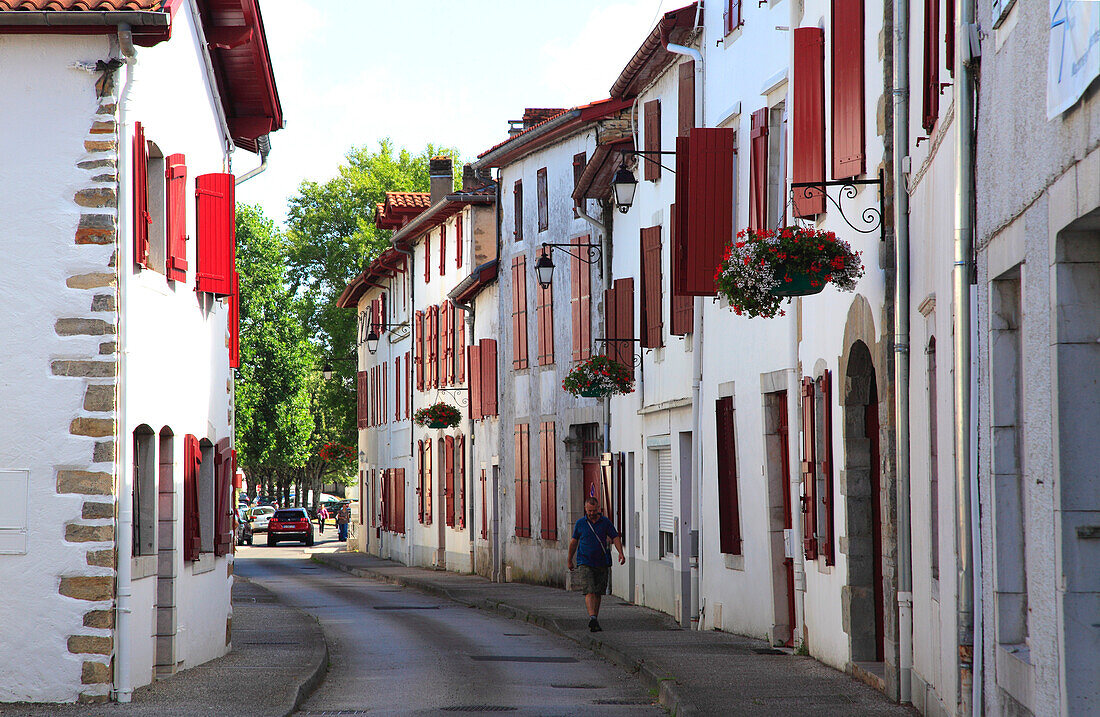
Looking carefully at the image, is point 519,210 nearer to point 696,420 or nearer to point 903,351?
point 696,420

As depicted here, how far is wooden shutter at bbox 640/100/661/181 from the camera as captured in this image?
20000mm

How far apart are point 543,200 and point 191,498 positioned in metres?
14.9

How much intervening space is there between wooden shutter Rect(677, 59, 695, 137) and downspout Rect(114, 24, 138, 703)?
9172 millimetres

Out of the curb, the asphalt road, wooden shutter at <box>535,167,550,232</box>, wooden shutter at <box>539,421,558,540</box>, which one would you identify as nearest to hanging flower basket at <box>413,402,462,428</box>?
the curb

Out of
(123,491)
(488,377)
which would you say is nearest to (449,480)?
(488,377)

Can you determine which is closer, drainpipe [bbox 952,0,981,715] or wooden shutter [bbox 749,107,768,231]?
drainpipe [bbox 952,0,981,715]

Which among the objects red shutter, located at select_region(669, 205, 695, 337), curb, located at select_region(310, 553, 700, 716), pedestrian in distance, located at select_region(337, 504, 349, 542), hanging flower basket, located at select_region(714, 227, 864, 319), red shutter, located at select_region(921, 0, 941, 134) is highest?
red shutter, located at select_region(921, 0, 941, 134)

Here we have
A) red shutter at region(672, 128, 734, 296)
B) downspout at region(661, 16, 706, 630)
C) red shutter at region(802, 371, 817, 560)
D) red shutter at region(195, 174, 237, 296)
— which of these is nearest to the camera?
red shutter at region(802, 371, 817, 560)

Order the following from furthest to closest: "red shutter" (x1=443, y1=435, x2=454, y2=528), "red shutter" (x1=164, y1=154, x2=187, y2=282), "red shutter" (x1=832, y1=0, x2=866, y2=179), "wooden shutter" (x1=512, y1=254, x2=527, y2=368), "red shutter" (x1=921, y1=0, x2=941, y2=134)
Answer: "red shutter" (x1=443, y1=435, x2=454, y2=528) < "wooden shutter" (x1=512, y1=254, x2=527, y2=368) < "red shutter" (x1=164, y1=154, x2=187, y2=282) < "red shutter" (x1=832, y1=0, x2=866, y2=179) < "red shutter" (x1=921, y1=0, x2=941, y2=134)

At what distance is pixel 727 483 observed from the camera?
16.2m

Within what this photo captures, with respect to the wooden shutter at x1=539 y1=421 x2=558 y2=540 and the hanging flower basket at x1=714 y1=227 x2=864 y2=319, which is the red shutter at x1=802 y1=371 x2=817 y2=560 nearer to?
the hanging flower basket at x1=714 y1=227 x2=864 y2=319

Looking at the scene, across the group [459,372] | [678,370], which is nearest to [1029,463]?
[678,370]

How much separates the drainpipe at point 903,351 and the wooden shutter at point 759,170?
A: 4657mm

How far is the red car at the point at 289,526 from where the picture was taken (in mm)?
53125
